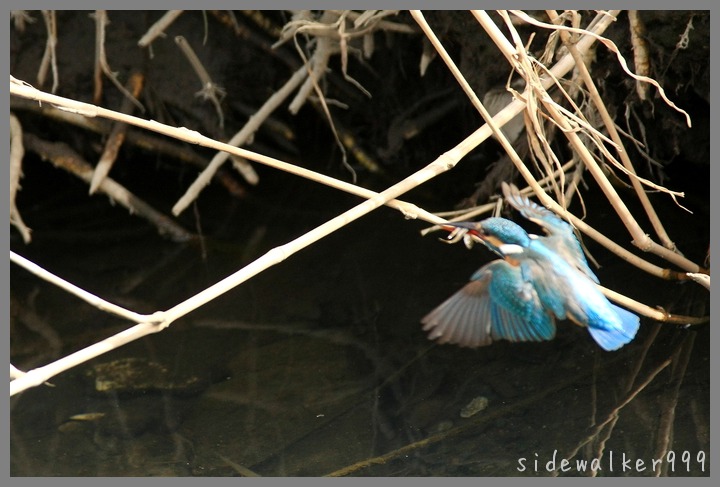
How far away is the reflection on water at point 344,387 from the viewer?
2346mm

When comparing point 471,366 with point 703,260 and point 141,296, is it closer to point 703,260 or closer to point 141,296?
point 703,260

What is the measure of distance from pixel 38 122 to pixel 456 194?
6.17ft

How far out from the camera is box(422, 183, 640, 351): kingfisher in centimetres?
197

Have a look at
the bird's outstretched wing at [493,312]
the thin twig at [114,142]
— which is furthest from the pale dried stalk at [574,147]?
the thin twig at [114,142]

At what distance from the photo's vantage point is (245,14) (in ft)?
13.3

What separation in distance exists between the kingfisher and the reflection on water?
42cm

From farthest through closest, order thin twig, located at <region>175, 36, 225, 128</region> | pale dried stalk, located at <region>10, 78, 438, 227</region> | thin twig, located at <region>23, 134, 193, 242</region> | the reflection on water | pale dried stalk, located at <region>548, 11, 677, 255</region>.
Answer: thin twig, located at <region>23, 134, 193, 242</region>, thin twig, located at <region>175, 36, 225, 128</region>, the reflection on water, pale dried stalk, located at <region>548, 11, 677, 255</region>, pale dried stalk, located at <region>10, 78, 438, 227</region>

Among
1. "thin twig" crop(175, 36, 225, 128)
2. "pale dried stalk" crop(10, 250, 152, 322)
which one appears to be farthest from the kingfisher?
"thin twig" crop(175, 36, 225, 128)

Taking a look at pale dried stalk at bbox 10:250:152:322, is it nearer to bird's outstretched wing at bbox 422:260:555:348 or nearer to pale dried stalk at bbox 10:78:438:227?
pale dried stalk at bbox 10:78:438:227

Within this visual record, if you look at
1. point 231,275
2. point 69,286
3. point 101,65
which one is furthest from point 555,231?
point 101,65

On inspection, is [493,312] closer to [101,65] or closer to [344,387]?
[344,387]

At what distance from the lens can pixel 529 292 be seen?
1982 mm

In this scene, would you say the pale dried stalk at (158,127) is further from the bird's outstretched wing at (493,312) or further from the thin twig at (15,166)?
the thin twig at (15,166)

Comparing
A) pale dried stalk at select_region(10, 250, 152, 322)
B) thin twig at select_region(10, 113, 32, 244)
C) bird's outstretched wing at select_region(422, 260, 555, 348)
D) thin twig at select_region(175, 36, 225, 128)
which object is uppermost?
thin twig at select_region(175, 36, 225, 128)
